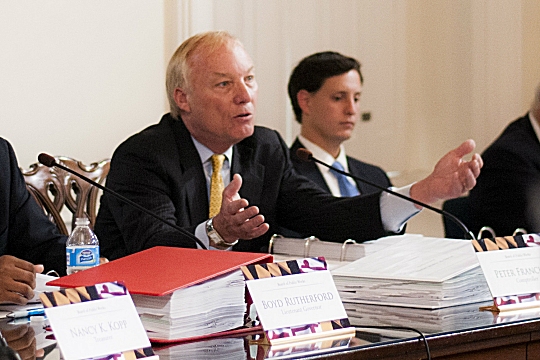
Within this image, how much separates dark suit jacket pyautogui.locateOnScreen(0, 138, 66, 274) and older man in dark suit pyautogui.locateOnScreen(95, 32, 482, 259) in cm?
18

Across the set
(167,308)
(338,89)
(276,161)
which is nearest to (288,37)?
(338,89)

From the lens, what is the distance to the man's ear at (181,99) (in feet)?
8.34

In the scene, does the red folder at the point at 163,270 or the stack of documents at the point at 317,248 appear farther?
the stack of documents at the point at 317,248

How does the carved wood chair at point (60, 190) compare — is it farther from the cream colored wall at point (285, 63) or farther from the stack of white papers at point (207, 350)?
the stack of white papers at point (207, 350)

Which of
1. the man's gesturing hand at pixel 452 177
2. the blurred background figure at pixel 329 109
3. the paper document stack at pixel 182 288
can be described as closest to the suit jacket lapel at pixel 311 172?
the blurred background figure at pixel 329 109

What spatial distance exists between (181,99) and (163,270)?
1279 mm

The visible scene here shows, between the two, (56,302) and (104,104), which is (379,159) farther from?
(56,302)

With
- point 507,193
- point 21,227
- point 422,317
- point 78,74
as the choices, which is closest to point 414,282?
point 422,317

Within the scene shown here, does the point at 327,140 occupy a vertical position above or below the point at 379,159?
above

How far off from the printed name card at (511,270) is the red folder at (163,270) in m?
0.39

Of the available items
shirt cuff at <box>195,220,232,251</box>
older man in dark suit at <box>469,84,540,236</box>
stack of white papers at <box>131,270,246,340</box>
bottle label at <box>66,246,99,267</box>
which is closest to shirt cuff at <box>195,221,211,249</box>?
shirt cuff at <box>195,220,232,251</box>

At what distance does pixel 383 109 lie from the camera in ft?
15.1

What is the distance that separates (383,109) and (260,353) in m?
3.54

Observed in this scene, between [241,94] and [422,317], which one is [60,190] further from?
[422,317]
